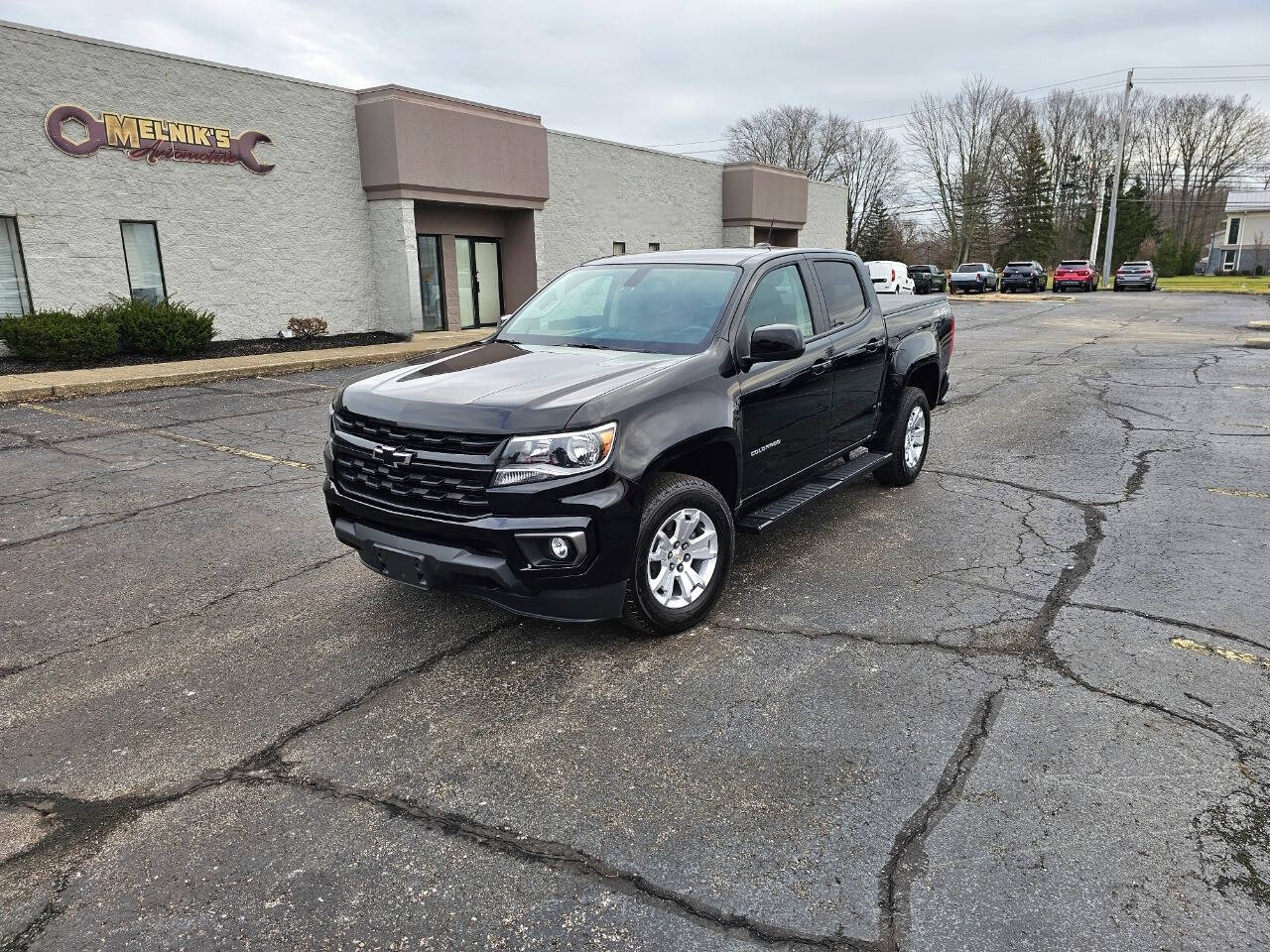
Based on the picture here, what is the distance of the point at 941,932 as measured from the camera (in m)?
2.42

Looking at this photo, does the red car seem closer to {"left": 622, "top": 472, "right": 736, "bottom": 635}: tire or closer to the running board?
the running board

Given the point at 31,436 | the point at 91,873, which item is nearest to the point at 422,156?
the point at 31,436

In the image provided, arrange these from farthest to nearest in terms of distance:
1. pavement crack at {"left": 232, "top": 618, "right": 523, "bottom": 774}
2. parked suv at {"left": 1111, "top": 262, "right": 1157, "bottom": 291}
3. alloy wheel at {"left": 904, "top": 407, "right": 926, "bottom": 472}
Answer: parked suv at {"left": 1111, "top": 262, "right": 1157, "bottom": 291} → alloy wheel at {"left": 904, "top": 407, "right": 926, "bottom": 472} → pavement crack at {"left": 232, "top": 618, "right": 523, "bottom": 774}

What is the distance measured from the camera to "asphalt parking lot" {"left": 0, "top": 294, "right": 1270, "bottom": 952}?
254 centimetres

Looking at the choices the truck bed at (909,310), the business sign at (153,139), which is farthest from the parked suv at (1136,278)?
the truck bed at (909,310)

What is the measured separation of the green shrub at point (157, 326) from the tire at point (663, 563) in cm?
1373

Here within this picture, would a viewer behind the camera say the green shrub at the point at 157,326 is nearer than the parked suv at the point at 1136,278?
Yes

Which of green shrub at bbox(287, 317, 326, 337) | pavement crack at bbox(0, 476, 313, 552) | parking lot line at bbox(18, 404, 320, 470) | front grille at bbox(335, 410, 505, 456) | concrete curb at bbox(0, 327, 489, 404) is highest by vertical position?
front grille at bbox(335, 410, 505, 456)

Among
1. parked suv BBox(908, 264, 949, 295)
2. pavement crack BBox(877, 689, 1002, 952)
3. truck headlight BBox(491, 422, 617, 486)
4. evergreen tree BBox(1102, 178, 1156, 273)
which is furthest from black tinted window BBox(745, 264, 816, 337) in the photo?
evergreen tree BBox(1102, 178, 1156, 273)

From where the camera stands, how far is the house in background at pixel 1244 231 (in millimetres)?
73125

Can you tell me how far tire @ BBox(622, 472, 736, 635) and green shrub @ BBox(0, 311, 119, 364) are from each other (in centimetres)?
1331

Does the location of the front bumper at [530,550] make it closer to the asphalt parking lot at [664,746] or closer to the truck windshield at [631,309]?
the asphalt parking lot at [664,746]

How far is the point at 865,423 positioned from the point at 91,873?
17.0ft

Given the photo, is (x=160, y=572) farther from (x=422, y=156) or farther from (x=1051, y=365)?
(x=422, y=156)
